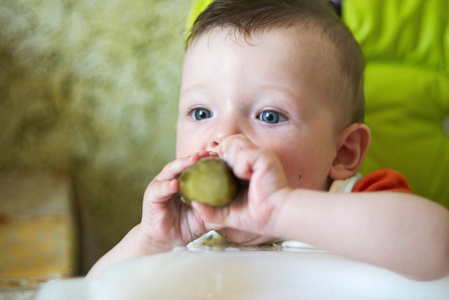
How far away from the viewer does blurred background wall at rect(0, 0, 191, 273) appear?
111 centimetres

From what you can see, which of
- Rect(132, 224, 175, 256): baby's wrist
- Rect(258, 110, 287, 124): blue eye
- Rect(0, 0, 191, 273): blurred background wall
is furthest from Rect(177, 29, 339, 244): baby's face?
Rect(0, 0, 191, 273): blurred background wall

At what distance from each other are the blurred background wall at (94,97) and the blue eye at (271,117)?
18.2 inches

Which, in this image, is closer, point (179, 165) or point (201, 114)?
point (179, 165)

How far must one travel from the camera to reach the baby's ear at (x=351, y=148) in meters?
0.85

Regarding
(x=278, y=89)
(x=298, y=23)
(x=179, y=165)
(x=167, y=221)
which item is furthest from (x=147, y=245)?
(x=298, y=23)

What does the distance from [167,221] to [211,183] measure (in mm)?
190

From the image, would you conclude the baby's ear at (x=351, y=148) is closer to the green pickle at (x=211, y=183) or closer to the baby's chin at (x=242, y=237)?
the baby's chin at (x=242, y=237)

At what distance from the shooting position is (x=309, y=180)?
788 millimetres

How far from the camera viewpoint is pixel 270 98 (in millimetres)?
760

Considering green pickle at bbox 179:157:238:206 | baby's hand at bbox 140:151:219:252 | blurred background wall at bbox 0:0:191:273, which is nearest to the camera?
green pickle at bbox 179:157:238:206

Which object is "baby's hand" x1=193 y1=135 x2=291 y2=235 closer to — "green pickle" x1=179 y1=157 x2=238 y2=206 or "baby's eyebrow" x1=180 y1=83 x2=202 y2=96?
"green pickle" x1=179 y1=157 x2=238 y2=206

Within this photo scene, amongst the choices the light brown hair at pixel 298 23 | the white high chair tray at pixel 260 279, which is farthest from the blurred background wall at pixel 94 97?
the white high chair tray at pixel 260 279

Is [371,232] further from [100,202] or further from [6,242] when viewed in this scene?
[100,202]

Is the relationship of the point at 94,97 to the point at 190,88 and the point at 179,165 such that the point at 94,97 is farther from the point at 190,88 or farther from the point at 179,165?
the point at 179,165
